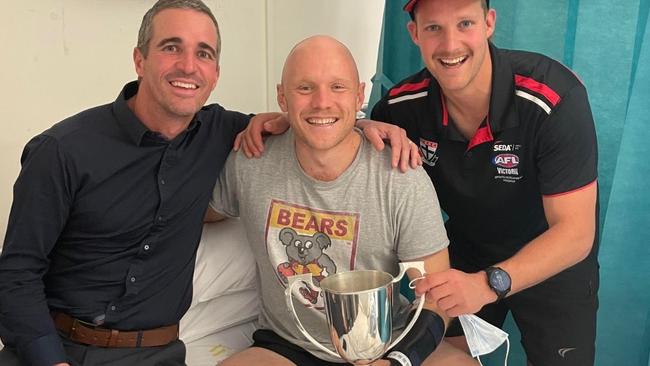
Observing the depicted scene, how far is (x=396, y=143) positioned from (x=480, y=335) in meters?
0.47

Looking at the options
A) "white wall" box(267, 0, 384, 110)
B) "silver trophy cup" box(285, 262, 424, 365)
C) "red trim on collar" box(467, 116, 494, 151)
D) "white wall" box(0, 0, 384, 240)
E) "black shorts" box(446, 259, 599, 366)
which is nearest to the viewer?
"silver trophy cup" box(285, 262, 424, 365)

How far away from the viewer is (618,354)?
1.87 m

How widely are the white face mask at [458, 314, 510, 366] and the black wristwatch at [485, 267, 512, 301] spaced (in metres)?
0.07

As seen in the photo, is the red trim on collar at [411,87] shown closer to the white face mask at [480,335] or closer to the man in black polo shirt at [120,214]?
the man in black polo shirt at [120,214]

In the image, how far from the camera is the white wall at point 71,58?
6.12 feet

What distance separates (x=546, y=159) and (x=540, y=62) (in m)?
0.25

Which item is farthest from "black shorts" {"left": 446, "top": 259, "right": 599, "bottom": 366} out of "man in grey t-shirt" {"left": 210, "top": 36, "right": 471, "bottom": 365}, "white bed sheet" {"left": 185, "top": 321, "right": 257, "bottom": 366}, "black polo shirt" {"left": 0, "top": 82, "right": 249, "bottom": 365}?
"black polo shirt" {"left": 0, "top": 82, "right": 249, "bottom": 365}

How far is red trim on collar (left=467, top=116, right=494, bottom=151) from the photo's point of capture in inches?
61.6

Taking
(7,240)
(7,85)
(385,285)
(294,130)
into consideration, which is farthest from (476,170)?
(7,85)

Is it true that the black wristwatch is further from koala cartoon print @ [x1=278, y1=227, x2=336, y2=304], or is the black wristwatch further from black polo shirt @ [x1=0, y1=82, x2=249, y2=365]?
black polo shirt @ [x1=0, y1=82, x2=249, y2=365]

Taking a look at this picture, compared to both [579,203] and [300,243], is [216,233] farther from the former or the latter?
[579,203]

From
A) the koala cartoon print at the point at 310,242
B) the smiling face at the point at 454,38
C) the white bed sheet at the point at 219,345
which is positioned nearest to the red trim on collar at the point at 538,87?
the smiling face at the point at 454,38

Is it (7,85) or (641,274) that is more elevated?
(7,85)

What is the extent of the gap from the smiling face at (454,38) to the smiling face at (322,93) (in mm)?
202
